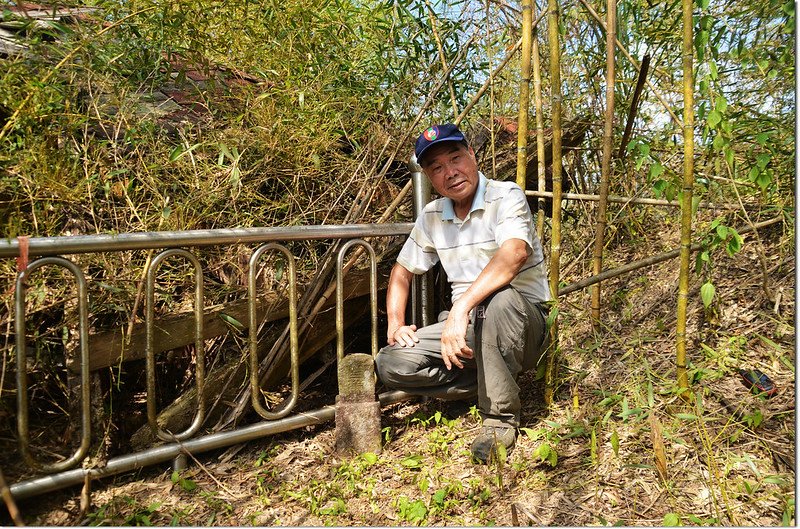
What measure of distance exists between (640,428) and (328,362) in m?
1.70

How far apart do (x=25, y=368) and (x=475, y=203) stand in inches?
79.1

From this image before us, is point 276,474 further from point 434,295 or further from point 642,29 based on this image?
point 642,29

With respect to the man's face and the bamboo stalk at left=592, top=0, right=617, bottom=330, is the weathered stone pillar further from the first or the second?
the bamboo stalk at left=592, top=0, right=617, bottom=330

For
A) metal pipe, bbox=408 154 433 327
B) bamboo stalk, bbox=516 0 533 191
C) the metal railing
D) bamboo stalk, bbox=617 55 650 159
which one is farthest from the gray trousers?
bamboo stalk, bbox=617 55 650 159

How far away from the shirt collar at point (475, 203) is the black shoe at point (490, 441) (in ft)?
3.36

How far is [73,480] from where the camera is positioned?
7.70ft

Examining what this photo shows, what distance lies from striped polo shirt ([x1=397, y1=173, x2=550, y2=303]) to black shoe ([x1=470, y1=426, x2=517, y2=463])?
0.64 m

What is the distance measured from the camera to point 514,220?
2.71 meters

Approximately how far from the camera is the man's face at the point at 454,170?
2.89 meters

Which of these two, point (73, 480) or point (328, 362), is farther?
point (328, 362)

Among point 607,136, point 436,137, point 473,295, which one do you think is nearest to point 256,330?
point 473,295

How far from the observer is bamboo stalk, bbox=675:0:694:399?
7.57 feet

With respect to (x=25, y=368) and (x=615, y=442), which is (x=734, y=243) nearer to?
(x=615, y=442)

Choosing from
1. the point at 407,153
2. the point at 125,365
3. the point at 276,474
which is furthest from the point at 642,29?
the point at 125,365
